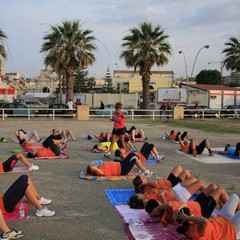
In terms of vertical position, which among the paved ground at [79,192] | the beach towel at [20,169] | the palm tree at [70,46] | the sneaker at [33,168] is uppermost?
the palm tree at [70,46]

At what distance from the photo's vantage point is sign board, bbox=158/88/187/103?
3841cm

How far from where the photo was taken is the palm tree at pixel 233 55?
36.2 meters

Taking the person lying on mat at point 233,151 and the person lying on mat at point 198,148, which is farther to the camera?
the person lying on mat at point 198,148

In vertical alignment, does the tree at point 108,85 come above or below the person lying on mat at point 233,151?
above

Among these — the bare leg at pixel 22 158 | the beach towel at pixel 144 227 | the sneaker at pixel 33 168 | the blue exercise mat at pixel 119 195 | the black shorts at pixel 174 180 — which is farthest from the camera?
the sneaker at pixel 33 168

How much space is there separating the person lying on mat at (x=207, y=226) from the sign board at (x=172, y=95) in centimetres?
3421

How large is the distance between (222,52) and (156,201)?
3465 cm

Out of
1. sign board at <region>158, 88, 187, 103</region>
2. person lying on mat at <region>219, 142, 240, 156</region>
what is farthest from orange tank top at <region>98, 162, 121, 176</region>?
sign board at <region>158, 88, 187, 103</region>

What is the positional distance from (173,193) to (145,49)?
86.1 feet

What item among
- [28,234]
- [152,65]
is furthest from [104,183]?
[152,65]

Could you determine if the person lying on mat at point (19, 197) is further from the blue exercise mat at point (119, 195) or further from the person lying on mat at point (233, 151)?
the person lying on mat at point (233, 151)

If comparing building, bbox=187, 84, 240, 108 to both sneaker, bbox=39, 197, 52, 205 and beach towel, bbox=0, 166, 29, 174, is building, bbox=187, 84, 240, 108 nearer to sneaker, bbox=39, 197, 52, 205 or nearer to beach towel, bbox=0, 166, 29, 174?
beach towel, bbox=0, 166, 29, 174

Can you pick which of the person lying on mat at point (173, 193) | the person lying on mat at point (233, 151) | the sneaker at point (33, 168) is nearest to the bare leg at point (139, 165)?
the person lying on mat at point (173, 193)

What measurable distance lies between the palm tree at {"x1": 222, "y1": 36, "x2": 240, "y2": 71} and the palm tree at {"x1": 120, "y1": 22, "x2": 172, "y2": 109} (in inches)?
337
